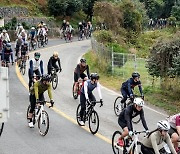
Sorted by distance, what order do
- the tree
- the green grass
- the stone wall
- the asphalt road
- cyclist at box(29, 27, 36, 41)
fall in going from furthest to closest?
the tree
the stone wall
cyclist at box(29, 27, 36, 41)
the green grass
the asphalt road

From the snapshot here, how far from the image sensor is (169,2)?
65.2m

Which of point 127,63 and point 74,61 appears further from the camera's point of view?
point 74,61

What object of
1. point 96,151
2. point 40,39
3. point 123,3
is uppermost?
point 123,3

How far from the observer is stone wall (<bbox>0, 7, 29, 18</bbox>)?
44.1 m

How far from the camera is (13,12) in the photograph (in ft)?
149

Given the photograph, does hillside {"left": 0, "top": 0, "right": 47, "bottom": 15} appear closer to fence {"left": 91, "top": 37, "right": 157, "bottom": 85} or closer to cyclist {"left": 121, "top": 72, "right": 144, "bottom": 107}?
fence {"left": 91, "top": 37, "right": 157, "bottom": 85}

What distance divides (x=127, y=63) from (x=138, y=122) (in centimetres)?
900

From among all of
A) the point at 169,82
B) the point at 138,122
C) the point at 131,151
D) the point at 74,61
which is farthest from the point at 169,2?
the point at 131,151

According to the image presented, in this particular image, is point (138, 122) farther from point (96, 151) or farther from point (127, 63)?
point (127, 63)

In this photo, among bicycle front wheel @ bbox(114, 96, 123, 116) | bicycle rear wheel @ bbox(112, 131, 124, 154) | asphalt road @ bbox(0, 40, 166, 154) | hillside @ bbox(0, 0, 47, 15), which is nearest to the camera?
bicycle rear wheel @ bbox(112, 131, 124, 154)

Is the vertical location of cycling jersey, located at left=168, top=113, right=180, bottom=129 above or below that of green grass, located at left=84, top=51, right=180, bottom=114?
above

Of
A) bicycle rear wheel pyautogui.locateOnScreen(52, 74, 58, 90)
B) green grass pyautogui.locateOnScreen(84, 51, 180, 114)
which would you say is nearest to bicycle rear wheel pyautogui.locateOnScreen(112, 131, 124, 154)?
green grass pyautogui.locateOnScreen(84, 51, 180, 114)

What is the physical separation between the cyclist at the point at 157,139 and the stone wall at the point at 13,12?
35553 millimetres

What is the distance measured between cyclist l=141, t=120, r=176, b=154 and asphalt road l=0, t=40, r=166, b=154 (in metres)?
2.65
